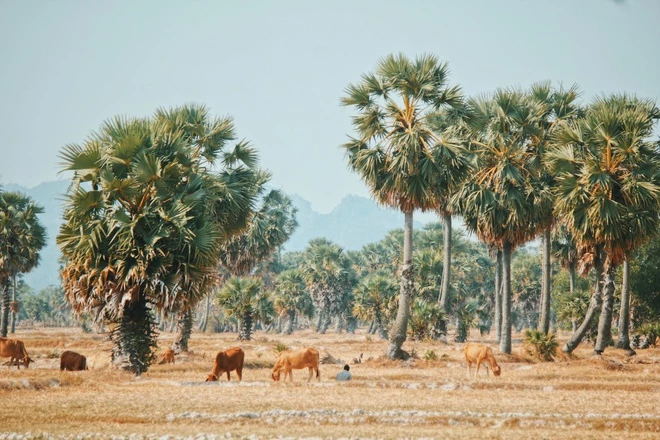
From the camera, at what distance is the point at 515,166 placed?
36.3m

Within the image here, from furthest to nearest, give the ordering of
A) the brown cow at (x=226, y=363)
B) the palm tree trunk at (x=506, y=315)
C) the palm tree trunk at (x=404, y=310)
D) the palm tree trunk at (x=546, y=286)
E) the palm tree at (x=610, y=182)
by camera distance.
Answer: the palm tree trunk at (x=546, y=286) < the palm tree trunk at (x=506, y=315) < the palm tree trunk at (x=404, y=310) < the palm tree at (x=610, y=182) < the brown cow at (x=226, y=363)

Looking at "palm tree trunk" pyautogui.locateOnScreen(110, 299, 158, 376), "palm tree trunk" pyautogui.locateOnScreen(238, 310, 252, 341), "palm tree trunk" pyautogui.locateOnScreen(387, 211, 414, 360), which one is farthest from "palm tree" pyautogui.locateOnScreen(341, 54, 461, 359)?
"palm tree trunk" pyautogui.locateOnScreen(238, 310, 252, 341)

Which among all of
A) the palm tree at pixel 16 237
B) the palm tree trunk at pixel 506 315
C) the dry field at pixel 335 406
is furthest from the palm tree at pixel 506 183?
the palm tree at pixel 16 237

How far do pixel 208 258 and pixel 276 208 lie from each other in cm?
5267

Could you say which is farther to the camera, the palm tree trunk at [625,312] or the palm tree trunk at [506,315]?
the palm tree trunk at [625,312]

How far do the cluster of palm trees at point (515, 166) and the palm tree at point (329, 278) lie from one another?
49.4 m

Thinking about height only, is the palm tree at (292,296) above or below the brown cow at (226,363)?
above

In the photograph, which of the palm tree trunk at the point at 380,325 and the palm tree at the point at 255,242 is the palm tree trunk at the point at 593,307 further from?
the palm tree trunk at the point at 380,325

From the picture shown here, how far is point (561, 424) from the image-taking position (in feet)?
50.2

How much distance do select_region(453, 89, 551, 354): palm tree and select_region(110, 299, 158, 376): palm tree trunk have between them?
18.5 m

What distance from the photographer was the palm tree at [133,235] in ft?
78.0

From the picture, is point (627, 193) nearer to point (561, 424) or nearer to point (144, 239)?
point (561, 424)

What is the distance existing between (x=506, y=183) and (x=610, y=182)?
6.03 m

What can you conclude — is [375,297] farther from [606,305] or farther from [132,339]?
[132,339]
